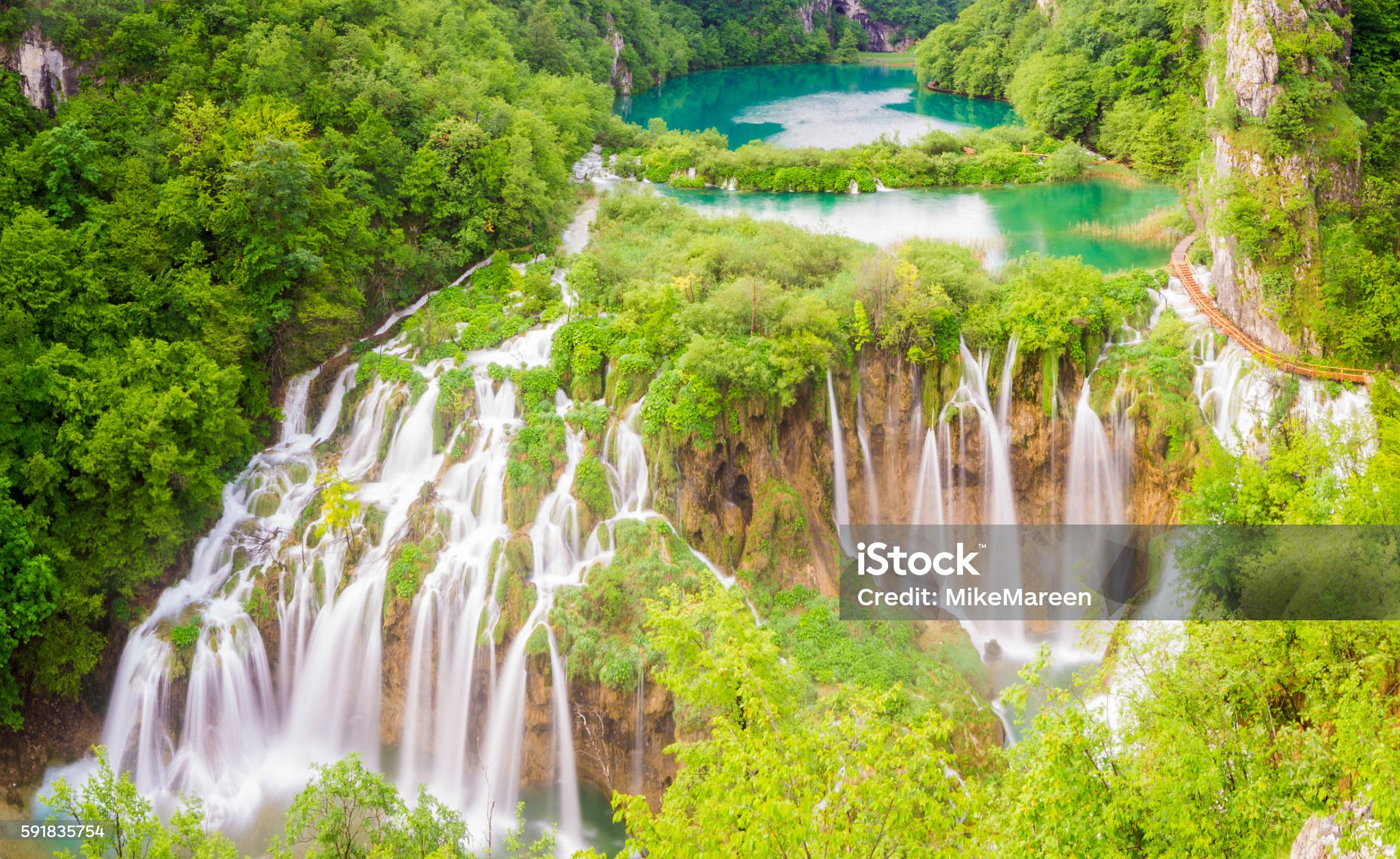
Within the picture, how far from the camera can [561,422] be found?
24.4m

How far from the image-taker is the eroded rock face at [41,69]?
27.9m

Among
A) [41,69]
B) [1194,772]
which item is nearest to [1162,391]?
[1194,772]

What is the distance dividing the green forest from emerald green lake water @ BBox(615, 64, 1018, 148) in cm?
3014

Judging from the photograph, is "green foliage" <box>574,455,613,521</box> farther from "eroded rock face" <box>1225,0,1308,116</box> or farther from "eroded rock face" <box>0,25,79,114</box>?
"eroded rock face" <box>1225,0,1308,116</box>

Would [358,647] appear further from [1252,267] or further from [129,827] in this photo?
[1252,267]

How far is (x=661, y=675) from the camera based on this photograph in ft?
41.7

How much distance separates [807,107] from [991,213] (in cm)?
4052

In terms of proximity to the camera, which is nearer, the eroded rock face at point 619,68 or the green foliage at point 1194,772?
the green foliage at point 1194,772

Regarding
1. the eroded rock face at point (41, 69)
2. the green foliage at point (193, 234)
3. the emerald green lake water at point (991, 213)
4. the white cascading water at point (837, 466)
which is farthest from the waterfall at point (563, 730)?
the eroded rock face at point (41, 69)

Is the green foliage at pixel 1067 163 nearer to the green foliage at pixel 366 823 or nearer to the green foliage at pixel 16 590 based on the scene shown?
the green foliage at pixel 366 823

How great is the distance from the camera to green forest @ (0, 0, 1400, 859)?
1773 cm

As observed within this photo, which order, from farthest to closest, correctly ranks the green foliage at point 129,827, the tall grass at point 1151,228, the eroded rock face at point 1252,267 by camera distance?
the tall grass at point 1151,228
the eroded rock face at point 1252,267
the green foliage at point 129,827

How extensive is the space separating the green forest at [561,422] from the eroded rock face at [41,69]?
0.67ft

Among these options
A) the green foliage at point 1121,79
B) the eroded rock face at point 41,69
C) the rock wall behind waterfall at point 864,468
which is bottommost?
the rock wall behind waterfall at point 864,468
